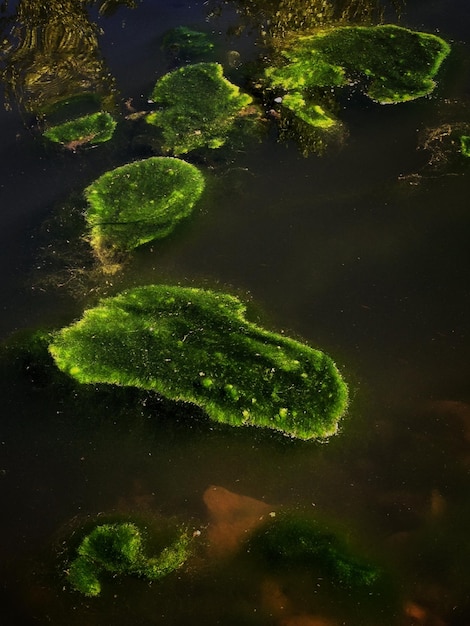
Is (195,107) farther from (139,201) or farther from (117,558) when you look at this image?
(117,558)

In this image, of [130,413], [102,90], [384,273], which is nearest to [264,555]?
[130,413]

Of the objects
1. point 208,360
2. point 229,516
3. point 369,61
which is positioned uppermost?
point 369,61

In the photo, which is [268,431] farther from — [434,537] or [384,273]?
[384,273]

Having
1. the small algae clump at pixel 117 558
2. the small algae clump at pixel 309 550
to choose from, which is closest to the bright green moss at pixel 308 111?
the small algae clump at pixel 309 550

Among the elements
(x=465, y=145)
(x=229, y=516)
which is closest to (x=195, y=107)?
(x=465, y=145)

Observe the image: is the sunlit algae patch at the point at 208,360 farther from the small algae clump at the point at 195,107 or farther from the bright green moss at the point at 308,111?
the bright green moss at the point at 308,111

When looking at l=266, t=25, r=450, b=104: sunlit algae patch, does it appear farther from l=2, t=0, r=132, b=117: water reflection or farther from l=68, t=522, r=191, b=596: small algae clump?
l=68, t=522, r=191, b=596: small algae clump
